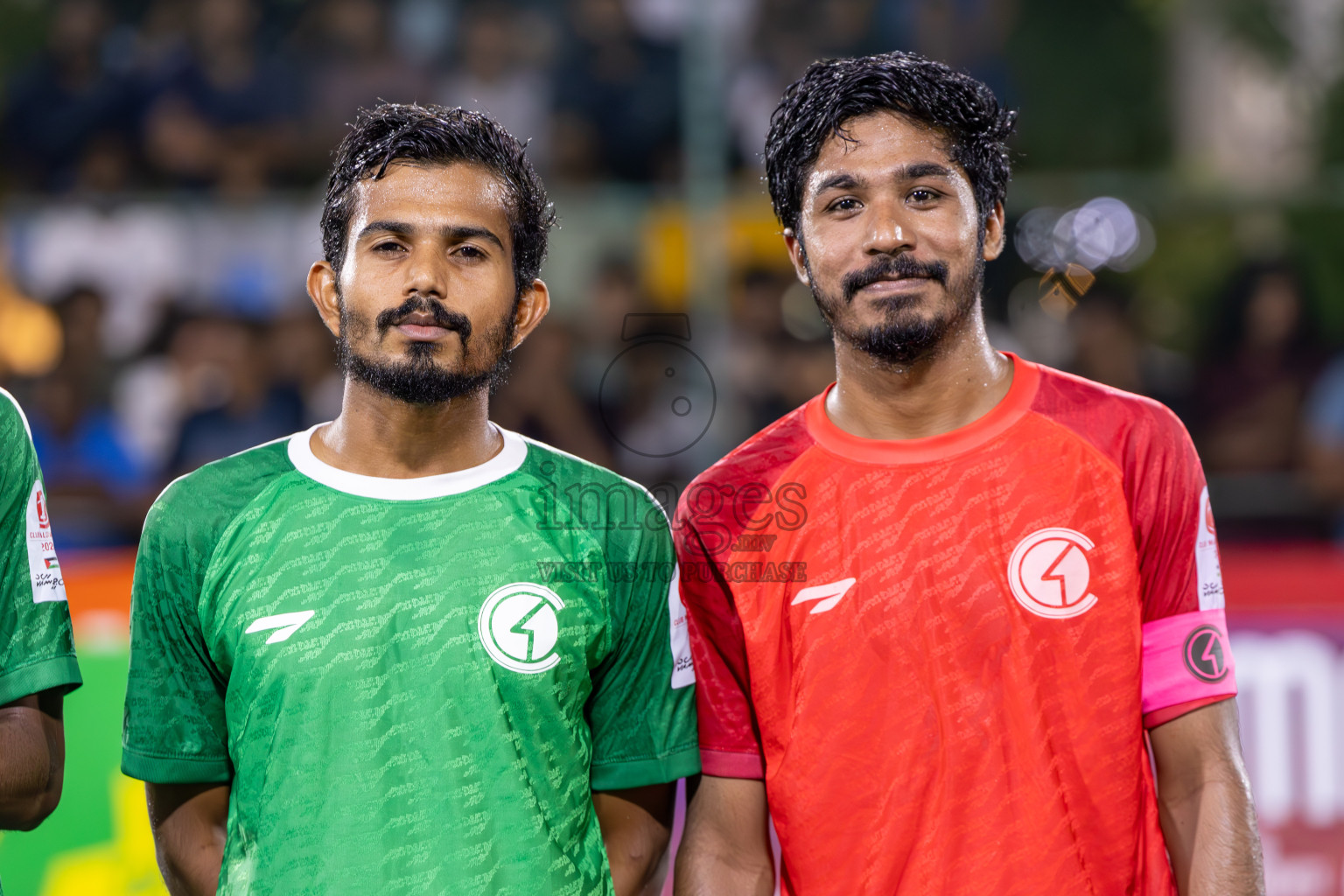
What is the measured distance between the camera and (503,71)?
7.91 meters

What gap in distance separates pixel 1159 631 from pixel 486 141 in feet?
5.40

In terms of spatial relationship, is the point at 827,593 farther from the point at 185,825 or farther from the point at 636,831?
the point at 185,825

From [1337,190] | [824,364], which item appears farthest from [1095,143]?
[824,364]

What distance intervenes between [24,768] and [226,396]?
176 inches

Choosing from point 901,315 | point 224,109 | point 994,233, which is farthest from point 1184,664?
point 224,109

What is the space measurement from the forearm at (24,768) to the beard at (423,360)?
863 mm

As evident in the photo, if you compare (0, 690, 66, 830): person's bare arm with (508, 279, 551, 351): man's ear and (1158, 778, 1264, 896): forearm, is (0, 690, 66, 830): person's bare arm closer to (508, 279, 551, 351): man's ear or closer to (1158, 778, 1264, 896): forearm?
(508, 279, 551, 351): man's ear

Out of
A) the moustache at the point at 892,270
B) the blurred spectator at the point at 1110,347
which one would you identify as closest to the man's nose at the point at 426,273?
the moustache at the point at 892,270

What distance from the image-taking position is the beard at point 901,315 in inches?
110

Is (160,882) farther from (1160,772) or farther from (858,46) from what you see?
(858,46)

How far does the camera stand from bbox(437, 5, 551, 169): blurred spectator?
7.82 m

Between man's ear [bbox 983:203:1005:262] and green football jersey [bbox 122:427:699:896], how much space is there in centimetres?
92

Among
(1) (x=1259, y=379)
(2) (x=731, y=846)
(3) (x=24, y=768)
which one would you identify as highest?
(1) (x=1259, y=379)

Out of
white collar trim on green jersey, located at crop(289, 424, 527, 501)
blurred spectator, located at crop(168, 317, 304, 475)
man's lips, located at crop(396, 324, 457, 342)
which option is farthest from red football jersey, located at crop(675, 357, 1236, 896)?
blurred spectator, located at crop(168, 317, 304, 475)
